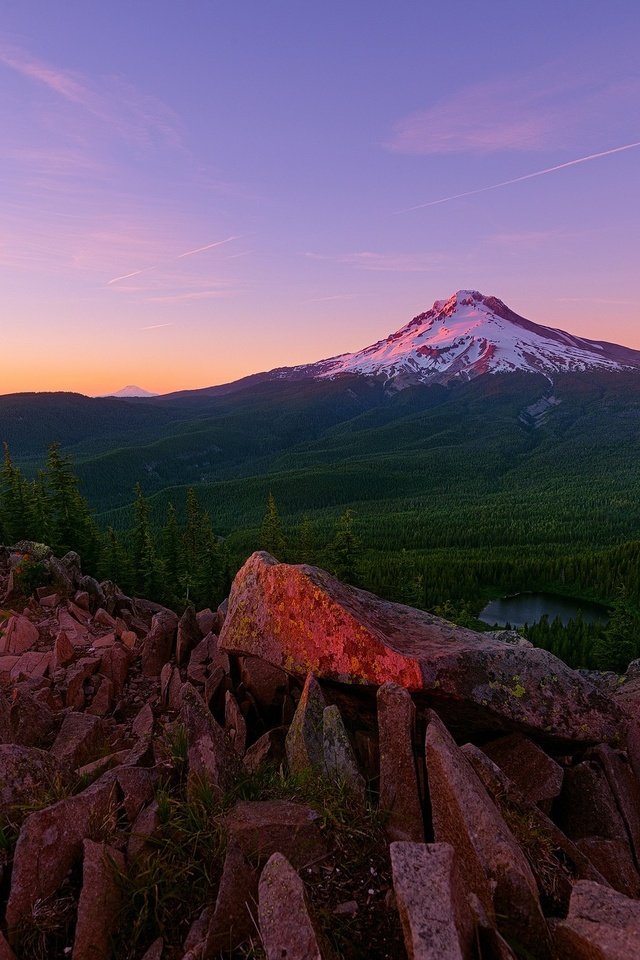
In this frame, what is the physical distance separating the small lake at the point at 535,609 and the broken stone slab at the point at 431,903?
71681mm

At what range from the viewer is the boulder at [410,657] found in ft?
24.1

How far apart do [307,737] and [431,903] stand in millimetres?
3014

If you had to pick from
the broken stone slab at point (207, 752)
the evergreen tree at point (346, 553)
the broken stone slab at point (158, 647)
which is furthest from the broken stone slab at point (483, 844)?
the evergreen tree at point (346, 553)

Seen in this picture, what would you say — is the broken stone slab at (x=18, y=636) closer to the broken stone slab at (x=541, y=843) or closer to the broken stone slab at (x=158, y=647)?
the broken stone slab at (x=158, y=647)

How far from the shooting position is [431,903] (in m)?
3.36

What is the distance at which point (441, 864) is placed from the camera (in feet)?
12.0

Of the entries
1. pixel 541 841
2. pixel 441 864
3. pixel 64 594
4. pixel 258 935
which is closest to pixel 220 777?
pixel 258 935

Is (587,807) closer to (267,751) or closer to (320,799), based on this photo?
(320,799)

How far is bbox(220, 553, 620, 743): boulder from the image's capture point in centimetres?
733

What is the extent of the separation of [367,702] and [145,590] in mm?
31912

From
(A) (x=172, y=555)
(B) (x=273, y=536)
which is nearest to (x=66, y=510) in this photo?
(A) (x=172, y=555)

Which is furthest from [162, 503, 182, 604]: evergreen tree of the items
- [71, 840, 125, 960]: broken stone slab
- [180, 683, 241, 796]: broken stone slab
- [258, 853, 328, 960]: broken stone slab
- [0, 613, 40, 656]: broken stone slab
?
[258, 853, 328, 960]: broken stone slab

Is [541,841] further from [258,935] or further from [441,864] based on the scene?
[258,935]

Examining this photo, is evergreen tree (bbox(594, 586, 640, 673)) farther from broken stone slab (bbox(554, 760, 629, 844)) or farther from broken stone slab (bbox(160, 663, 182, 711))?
broken stone slab (bbox(160, 663, 182, 711))
